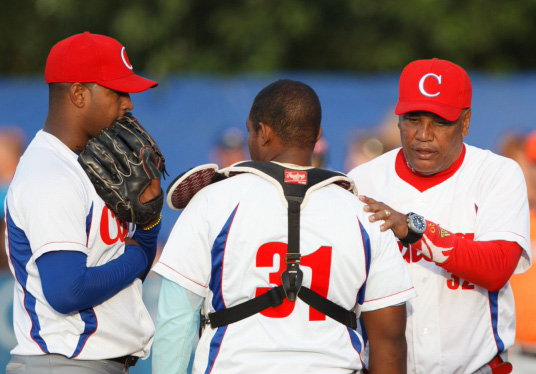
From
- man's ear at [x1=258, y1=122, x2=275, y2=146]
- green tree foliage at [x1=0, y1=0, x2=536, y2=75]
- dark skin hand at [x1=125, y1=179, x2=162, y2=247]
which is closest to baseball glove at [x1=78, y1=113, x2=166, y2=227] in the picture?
dark skin hand at [x1=125, y1=179, x2=162, y2=247]

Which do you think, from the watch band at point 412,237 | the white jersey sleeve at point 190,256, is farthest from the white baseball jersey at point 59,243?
the watch band at point 412,237

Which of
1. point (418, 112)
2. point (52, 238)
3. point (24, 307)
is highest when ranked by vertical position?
point (418, 112)

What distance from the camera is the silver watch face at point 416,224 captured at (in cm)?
309

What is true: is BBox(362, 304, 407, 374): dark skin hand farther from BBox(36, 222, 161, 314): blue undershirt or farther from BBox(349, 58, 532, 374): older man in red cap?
BBox(36, 222, 161, 314): blue undershirt

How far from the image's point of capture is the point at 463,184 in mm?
3484

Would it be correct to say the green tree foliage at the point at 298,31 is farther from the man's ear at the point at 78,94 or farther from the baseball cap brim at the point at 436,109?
the man's ear at the point at 78,94

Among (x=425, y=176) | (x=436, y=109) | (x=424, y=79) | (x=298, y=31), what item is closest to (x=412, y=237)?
(x=425, y=176)

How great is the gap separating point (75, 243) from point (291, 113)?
39.1 inches

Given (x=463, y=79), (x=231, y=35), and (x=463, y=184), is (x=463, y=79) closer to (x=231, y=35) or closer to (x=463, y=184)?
(x=463, y=184)

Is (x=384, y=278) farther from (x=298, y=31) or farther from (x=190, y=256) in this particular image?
(x=298, y=31)

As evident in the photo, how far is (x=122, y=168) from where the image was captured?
303cm

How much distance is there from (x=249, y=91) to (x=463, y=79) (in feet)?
18.2

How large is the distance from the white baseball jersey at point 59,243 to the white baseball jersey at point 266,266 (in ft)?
1.47

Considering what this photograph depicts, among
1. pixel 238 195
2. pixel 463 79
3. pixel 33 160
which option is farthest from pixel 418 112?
pixel 33 160
